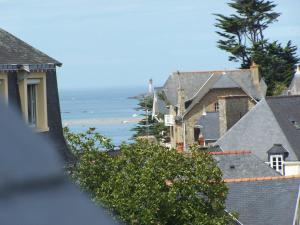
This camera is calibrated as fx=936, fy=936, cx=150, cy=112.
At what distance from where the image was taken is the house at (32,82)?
17656 mm

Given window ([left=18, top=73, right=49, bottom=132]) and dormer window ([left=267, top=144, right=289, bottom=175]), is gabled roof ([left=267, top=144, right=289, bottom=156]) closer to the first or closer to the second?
dormer window ([left=267, top=144, right=289, bottom=175])

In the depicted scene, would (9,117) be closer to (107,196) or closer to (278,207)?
(107,196)

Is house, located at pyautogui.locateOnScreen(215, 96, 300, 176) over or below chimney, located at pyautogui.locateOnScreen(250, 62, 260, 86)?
below

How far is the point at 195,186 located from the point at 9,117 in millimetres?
16601

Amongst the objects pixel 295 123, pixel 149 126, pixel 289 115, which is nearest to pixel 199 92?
pixel 149 126

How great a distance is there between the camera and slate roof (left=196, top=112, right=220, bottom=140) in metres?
58.2

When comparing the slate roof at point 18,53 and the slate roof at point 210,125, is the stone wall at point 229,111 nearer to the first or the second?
the slate roof at point 210,125

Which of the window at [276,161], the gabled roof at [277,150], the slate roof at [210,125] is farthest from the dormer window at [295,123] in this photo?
the slate roof at [210,125]

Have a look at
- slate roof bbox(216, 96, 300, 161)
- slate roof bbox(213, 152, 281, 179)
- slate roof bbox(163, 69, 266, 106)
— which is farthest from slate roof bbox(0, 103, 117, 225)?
slate roof bbox(163, 69, 266, 106)

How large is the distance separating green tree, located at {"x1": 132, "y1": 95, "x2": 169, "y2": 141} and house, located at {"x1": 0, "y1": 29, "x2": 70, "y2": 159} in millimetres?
50297

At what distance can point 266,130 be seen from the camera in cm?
4475

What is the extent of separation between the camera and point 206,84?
217 feet

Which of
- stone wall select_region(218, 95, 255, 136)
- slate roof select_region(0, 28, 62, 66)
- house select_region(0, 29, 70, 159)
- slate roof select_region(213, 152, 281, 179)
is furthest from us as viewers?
stone wall select_region(218, 95, 255, 136)

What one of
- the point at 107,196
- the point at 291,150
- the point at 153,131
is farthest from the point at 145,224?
the point at 153,131
